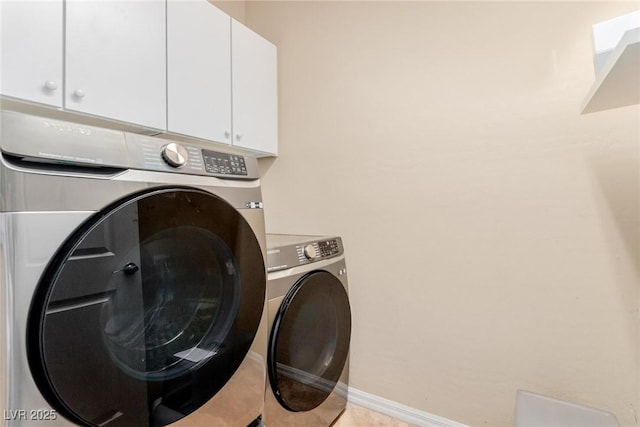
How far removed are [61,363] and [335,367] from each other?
1.02 m

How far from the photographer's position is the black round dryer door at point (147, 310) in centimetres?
56

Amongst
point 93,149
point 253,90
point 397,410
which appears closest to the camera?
point 93,149

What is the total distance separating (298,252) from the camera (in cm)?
118

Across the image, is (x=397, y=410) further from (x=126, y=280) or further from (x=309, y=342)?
(x=126, y=280)

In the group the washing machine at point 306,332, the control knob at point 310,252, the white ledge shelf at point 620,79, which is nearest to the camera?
the white ledge shelf at point 620,79

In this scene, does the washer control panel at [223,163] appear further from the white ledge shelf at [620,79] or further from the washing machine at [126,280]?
the white ledge shelf at [620,79]


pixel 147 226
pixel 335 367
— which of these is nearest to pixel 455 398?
pixel 335 367

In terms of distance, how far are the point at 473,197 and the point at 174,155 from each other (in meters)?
1.16

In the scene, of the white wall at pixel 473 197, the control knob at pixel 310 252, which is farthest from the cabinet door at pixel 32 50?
the white wall at pixel 473 197

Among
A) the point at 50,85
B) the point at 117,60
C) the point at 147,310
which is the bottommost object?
the point at 147,310

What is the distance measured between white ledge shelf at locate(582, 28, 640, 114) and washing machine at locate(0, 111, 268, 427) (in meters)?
0.94

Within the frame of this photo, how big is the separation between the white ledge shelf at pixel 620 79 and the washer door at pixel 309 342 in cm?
103

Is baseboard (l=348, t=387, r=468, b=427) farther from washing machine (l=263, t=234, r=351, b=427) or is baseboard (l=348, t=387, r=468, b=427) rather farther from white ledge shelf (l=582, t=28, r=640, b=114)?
white ledge shelf (l=582, t=28, r=640, b=114)

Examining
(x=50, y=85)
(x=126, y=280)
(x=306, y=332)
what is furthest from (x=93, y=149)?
(x=306, y=332)
